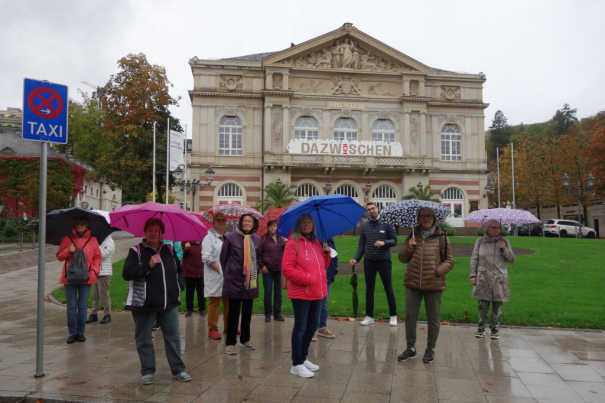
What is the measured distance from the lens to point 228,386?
5371 millimetres

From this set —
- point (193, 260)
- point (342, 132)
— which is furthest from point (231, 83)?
point (193, 260)

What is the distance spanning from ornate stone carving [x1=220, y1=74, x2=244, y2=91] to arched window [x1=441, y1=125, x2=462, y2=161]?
1822cm

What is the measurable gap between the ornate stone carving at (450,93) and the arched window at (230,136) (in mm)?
18233

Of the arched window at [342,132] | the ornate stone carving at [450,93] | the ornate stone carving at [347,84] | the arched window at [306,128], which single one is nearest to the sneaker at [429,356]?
the arched window at [306,128]

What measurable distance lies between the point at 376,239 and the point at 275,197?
88.2 ft

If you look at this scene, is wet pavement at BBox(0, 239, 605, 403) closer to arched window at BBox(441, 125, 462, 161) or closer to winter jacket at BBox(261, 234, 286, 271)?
winter jacket at BBox(261, 234, 286, 271)

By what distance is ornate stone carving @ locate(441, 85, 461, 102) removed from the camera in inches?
1604

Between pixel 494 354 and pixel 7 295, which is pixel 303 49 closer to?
pixel 7 295

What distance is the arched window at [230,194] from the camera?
38.2 metres

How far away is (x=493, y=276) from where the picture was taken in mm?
7777

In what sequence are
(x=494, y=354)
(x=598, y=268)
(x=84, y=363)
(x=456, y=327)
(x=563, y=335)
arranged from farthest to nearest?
(x=598, y=268) < (x=456, y=327) < (x=563, y=335) < (x=494, y=354) < (x=84, y=363)

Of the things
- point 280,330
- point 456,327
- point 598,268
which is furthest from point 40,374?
point 598,268

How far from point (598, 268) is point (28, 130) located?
16350 millimetres

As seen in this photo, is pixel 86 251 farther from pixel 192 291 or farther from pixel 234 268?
pixel 234 268
